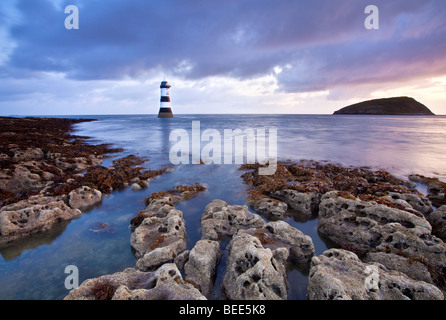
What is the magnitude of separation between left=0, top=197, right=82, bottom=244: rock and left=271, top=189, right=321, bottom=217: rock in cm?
905

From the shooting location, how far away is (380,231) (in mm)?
6398

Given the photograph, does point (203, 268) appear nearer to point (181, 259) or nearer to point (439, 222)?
point (181, 259)

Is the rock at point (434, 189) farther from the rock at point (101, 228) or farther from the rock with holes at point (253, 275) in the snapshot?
the rock at point (101, 228)

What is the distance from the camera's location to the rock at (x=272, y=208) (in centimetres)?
884

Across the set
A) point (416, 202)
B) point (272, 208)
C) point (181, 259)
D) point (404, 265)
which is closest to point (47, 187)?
point (181, 259)

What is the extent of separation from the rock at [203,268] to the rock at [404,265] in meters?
4.25

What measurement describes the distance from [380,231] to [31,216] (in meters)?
11.6

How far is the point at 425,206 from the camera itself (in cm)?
841

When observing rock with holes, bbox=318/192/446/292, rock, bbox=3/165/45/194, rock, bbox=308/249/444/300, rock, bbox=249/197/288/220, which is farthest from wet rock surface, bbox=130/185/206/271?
rock, bbox=3/165/45/194

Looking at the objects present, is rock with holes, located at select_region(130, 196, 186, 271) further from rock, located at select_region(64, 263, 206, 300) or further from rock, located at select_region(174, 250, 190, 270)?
rock, located at select_region(64, 263, 206, 300)
